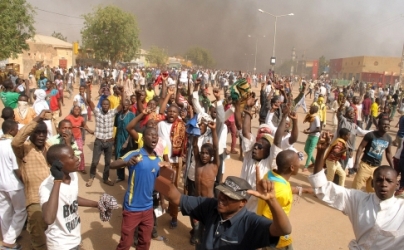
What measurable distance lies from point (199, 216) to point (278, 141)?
1623 mm

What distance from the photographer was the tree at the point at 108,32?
129 feet

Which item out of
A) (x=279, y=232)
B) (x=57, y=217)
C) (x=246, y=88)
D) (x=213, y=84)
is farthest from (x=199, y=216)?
(x=213, y=84)

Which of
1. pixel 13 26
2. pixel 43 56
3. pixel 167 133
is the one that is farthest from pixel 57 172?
pixel 43 56

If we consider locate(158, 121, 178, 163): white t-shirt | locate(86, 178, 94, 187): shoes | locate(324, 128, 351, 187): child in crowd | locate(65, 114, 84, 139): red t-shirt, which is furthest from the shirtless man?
locate(65, 114, 84, 139): red t-shirt

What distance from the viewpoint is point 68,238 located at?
9.38 ft

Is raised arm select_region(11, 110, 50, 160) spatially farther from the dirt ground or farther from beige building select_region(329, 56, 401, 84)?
beige building select_region(329, 56, 401, 84)

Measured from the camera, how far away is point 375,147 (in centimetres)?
540

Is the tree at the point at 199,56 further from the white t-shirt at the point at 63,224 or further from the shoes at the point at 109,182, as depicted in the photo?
the white t-shirt at the point at 63,224

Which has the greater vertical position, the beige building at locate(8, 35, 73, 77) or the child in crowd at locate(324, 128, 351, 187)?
the beige building at locate(8, 35, 73, 77)

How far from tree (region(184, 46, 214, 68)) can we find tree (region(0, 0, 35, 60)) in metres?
59.7

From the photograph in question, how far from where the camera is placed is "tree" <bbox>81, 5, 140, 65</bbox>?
39.3 m

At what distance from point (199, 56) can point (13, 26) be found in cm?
6149

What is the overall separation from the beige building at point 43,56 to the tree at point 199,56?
137ft

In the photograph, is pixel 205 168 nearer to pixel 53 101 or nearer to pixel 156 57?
pixel 53 101
